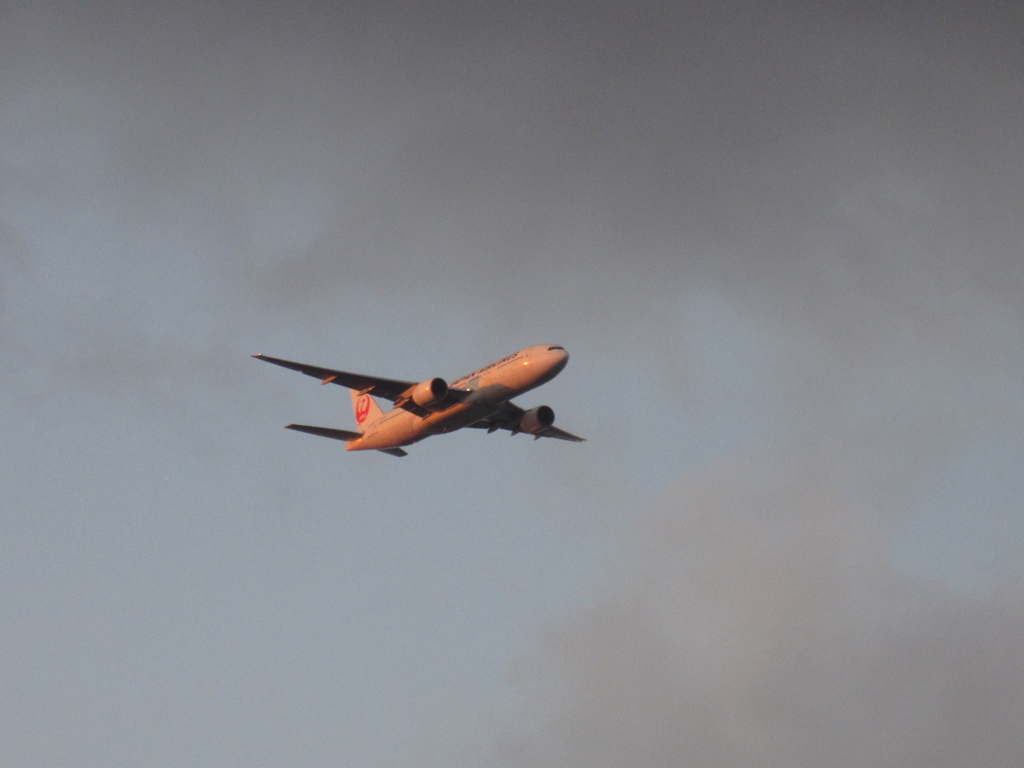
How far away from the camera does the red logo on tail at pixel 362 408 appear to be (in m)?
75.8

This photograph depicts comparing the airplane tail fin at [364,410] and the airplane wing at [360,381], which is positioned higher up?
the airplane tail fin at [364,410]

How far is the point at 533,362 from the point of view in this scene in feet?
197

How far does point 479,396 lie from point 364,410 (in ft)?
52.2

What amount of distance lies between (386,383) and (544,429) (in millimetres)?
10074

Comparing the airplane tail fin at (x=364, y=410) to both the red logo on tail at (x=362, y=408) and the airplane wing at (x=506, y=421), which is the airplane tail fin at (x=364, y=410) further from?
the airplane wing at (x=506, y=421)

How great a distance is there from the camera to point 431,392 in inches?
2441

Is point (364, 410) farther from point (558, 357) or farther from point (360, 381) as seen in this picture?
point (558, 357)

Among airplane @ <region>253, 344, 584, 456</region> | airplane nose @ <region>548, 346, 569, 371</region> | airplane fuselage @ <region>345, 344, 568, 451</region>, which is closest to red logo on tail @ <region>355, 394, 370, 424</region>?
airplane @ <region>253, 344, 584, 456</region>

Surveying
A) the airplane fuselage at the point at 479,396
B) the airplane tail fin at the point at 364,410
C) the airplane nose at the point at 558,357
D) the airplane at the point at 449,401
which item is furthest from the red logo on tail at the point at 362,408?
the airplane nose at the point at 558,357

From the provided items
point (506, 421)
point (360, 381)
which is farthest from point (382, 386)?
point (506, 421)

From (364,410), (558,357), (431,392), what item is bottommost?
(558,357)

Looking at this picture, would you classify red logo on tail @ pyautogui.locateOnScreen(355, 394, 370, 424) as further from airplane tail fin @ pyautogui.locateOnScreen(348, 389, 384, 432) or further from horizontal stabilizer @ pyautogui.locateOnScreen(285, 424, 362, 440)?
horizontal stabilizer @ pyautogui.locateOnScreen(285, 424, 362, 440)

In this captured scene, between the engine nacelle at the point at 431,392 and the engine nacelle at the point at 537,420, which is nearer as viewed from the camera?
the engine nacelle at the point at 431,392

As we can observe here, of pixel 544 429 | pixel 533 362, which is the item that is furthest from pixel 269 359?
pixel 544 429
